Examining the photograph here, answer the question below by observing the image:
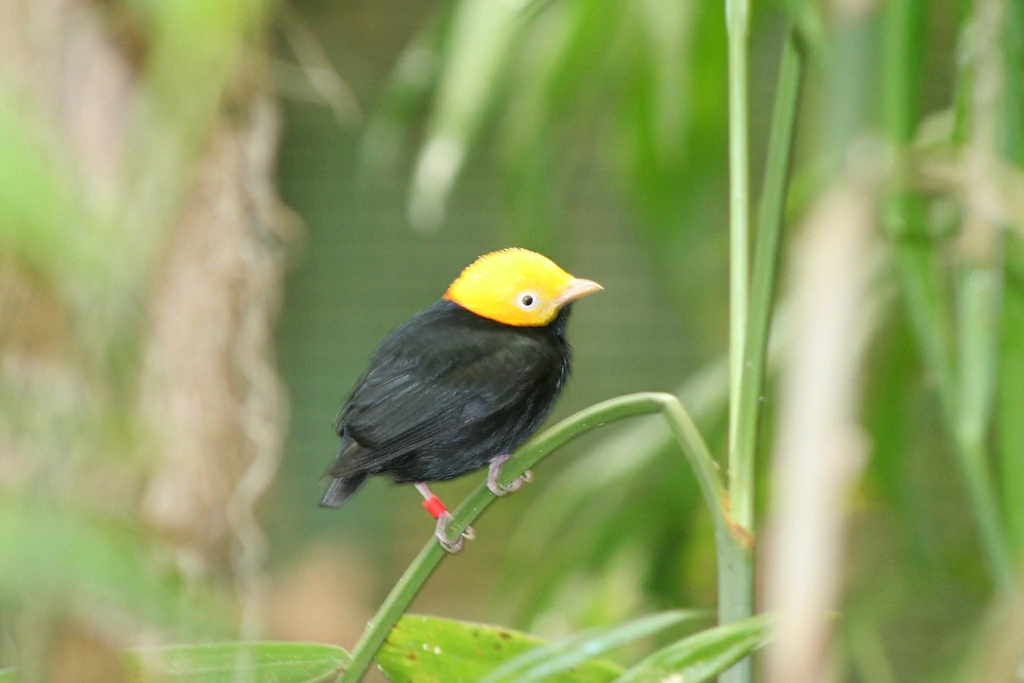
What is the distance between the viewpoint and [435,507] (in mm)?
700

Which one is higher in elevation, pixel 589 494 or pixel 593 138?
pixel 593 138

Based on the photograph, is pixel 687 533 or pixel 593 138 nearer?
pixel 687 533

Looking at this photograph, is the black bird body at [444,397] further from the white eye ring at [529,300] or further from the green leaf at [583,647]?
the green leaf at [583,647]

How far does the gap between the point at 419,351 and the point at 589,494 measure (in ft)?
2.69

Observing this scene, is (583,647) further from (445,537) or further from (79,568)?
(79,568)

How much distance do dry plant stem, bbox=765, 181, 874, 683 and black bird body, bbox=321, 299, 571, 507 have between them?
32cm

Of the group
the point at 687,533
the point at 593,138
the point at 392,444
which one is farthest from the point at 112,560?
the point at 593,138

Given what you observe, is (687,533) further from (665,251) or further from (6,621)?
(6,621)

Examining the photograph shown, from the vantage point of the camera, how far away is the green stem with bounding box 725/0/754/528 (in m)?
0.49

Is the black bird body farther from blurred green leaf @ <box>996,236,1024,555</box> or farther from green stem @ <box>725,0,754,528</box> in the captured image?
blurred green leaf @ <box>996,236,1024,555</box>

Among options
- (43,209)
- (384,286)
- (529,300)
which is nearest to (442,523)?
(529,300)

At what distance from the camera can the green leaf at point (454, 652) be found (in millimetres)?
590

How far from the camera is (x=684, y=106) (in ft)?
4.30

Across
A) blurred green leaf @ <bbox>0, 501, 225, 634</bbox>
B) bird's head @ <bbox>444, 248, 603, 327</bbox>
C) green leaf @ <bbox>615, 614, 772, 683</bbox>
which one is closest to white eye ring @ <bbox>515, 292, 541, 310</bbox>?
bird's head @ <bbox>444, 248, 603, 327</bbox>
